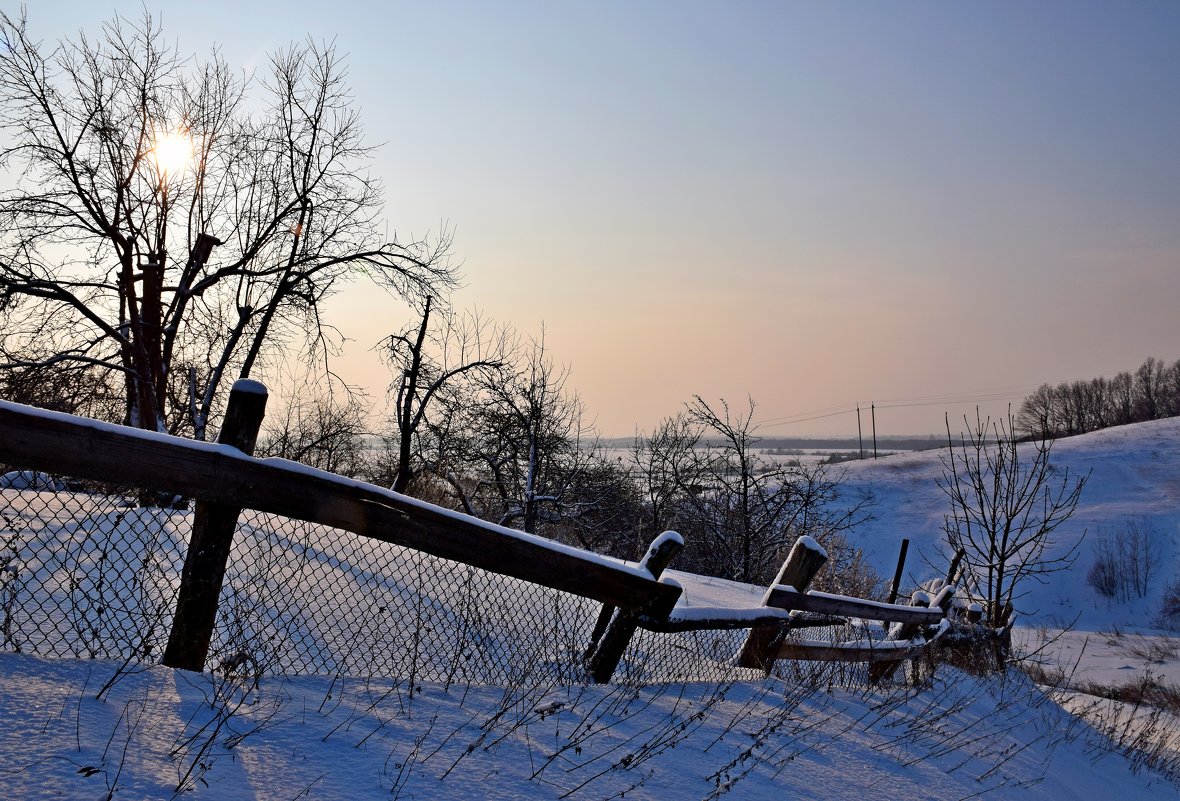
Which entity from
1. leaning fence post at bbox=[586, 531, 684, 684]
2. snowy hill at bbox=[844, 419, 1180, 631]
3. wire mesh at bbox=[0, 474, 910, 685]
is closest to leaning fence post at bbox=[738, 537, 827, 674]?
wire mesh at bbox=[0, 474, 910, 685]

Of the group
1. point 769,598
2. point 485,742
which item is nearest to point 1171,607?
point 769,598

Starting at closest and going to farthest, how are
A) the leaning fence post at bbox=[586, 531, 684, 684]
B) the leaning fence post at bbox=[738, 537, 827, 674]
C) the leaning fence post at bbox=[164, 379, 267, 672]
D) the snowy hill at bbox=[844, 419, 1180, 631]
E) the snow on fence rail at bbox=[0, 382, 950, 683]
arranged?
the snow on fence rail at bbox=[0, 382, 950, 683] → the leaning fence post at bbox=[164, 379, 267, 672] → the leaning fence post at bbox=[586, 531, 684, 684] → the leaning fence post at bbox=[738, 537, 827, 674] → the snowy hill at bbox=[844, 419, 1180, 631]

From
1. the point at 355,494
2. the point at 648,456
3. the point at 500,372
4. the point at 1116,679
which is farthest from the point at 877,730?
the point at 1116,679

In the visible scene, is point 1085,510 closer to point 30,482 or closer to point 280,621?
point 280,621

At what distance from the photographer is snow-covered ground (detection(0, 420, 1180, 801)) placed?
2725 millimetres

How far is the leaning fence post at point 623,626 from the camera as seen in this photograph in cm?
480

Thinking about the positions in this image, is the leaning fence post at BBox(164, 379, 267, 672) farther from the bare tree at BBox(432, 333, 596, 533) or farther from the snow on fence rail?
the bare tree at BBox(432, 333, 596, 533)

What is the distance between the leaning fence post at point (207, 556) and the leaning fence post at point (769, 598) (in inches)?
162

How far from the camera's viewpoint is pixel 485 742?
3543mm

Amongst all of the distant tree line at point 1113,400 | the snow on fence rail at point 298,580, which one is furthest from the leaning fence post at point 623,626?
the distant tree line at point 1113,400

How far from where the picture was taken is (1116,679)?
26672 millimetres

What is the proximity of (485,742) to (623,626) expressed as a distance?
149 cm

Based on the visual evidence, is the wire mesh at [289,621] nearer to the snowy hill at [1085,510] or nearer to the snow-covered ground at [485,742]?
the snow-covered ground at [485,742]

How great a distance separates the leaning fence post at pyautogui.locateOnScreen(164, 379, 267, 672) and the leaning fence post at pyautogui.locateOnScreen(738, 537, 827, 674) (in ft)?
13.5
